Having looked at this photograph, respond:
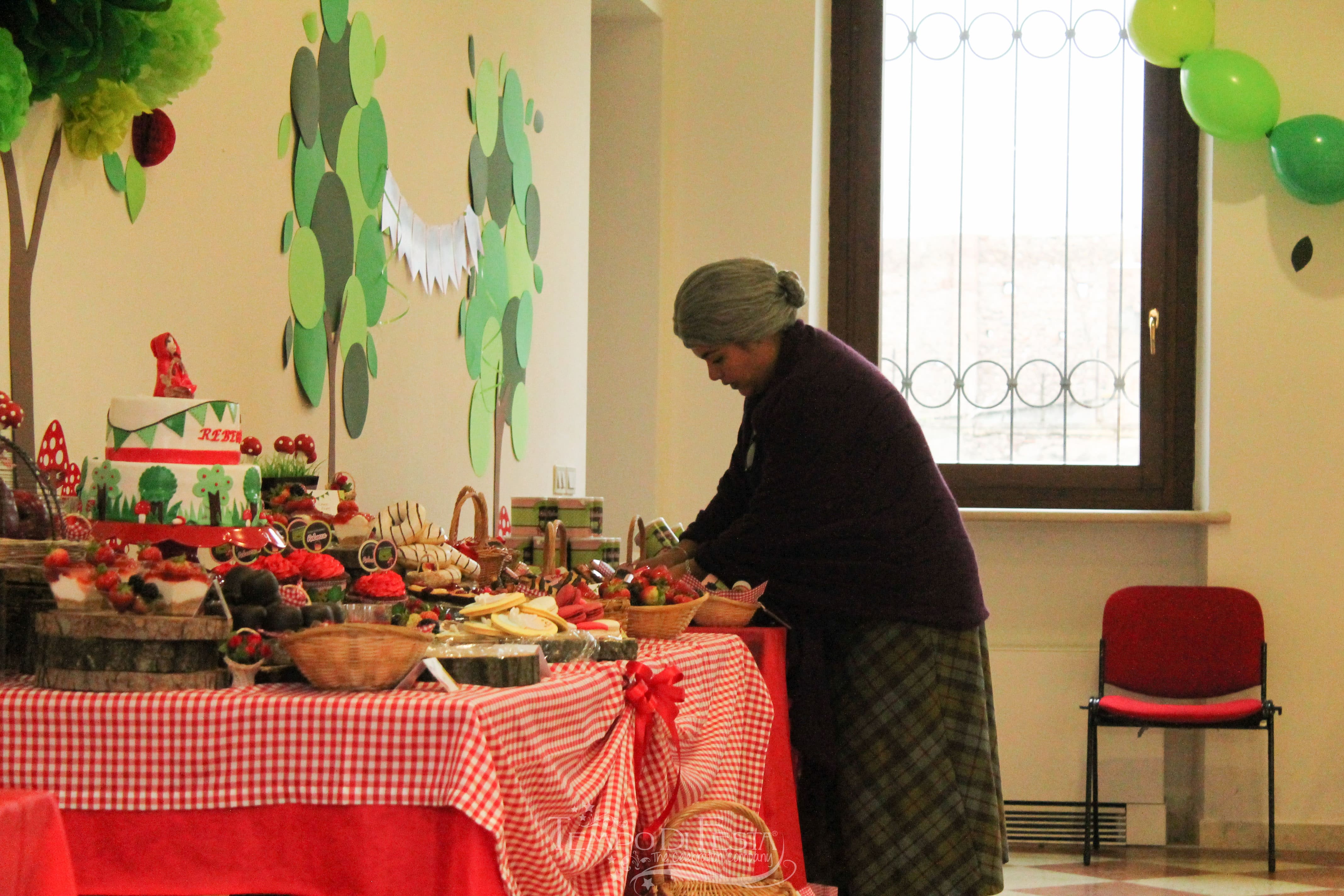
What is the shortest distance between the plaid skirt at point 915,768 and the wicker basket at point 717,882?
0.52 metres

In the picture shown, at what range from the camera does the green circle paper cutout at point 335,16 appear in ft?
8.16

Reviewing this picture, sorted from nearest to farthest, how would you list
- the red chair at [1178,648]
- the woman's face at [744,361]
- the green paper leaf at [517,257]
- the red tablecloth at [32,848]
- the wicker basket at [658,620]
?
1. the red tablecloth at [32,848]
2. the wicker basket at [658,620]
3. the woman's face at [744,361]
4. the green paper leaf at [517,257]
5. the red chair at [1178,648]

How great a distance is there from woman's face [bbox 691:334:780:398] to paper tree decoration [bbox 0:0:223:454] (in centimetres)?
117

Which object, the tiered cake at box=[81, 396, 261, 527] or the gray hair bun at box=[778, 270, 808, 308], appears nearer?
the tiered cake at box=[81, 396, 261, 527]

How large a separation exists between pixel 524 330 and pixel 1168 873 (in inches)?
102

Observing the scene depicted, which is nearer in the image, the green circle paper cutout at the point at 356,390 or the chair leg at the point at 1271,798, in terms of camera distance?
the green circle paper cutout at the point at 356,390

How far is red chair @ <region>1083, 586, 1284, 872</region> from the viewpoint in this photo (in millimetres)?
4746

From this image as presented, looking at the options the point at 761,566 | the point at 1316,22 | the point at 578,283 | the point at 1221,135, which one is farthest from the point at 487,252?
the point at 1316,22

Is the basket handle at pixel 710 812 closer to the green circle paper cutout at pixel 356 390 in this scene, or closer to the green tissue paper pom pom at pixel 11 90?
the green circle paper cutout at pixel 356 390

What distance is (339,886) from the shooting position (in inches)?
47.8

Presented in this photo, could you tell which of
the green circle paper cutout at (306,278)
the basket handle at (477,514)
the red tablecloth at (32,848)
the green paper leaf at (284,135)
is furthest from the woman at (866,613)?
the red tablecloth at (32,848)

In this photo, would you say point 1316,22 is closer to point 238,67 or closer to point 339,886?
point 238,67

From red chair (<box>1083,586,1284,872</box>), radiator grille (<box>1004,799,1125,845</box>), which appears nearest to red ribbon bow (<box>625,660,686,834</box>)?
red chair (<box>1083,586,1284,872</box>)

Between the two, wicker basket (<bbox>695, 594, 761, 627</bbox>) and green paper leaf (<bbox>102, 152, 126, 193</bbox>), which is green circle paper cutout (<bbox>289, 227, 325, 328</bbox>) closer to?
green paper leaf (<bbox>102, 152, 126, 193</bbox>)
